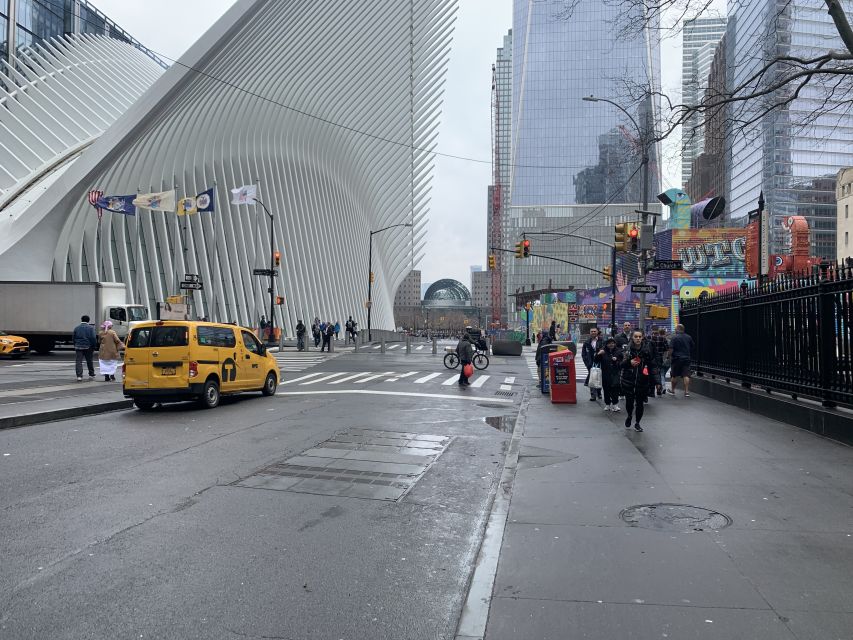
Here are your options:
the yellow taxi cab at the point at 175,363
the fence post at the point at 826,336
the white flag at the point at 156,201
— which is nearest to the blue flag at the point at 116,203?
the white flag at the point at 156,201

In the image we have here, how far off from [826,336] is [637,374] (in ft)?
9.19

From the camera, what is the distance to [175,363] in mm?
14156

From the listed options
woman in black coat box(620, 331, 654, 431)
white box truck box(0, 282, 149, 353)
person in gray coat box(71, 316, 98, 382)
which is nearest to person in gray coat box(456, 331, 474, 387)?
woman in black coat box(620, 331, 654, 431)

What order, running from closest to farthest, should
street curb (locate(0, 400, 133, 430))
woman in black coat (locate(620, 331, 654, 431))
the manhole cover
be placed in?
the manhole cover < woman in black coat (locate(620, 331, 654, 431)) < street curb (locate(0, 400, 133, 430))

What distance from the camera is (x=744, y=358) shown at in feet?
47.2

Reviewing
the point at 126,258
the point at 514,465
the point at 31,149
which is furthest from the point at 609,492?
the point at 31,149

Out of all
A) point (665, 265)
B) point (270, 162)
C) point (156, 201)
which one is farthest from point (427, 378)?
point (270, 162)

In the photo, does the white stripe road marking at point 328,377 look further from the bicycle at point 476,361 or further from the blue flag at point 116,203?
the blue flag at point 116,203

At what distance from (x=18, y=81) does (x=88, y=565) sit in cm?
5795

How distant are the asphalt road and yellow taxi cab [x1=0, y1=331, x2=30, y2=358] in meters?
21.9

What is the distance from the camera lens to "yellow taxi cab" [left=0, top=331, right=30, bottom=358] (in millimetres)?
30016

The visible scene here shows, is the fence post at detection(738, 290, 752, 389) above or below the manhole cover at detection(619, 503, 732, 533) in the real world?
above

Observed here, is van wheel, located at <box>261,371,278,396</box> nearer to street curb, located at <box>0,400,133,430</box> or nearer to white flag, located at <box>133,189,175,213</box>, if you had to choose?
street curb, located at <box>0,400,133,430</box>

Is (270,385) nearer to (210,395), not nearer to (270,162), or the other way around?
(210,395)
